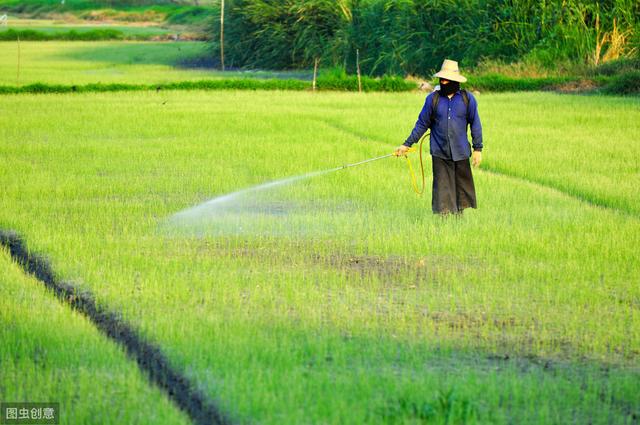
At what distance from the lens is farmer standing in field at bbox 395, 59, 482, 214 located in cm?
899

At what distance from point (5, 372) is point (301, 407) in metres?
1.48

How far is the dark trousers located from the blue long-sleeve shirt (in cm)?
9

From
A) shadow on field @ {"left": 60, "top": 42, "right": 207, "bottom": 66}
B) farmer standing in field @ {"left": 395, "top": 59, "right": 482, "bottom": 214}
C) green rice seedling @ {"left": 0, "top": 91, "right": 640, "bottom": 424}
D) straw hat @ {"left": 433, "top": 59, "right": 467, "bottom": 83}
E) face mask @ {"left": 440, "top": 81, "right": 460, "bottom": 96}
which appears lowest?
green rice seedling @ {"left": 0, "top": 91, "right": 640, "bottom": 424}

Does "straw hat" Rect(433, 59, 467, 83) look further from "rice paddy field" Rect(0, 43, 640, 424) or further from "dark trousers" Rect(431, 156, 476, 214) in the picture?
"rice paddy field" Rect(0, 43, 640, 424)

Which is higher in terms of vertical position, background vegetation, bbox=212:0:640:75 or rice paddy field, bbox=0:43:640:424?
background vegetation, bbox=212:0:640:75

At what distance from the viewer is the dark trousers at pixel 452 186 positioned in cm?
911

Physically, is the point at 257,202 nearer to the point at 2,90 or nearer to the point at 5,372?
the point at 5,372

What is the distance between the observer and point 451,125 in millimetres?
8984

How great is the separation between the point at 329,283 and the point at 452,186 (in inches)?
88.4

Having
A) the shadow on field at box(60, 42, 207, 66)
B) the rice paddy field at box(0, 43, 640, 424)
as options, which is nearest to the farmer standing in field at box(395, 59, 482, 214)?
the rice paddy field at box(0, 43, 640, 424)

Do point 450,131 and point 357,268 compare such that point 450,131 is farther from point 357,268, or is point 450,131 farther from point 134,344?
point 134,344

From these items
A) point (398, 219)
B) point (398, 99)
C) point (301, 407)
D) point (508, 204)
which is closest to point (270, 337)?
point (301, 407)

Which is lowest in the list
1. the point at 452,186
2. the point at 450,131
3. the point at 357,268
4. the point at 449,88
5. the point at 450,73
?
the point at 357,268

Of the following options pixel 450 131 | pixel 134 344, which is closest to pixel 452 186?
pixel 450 131
